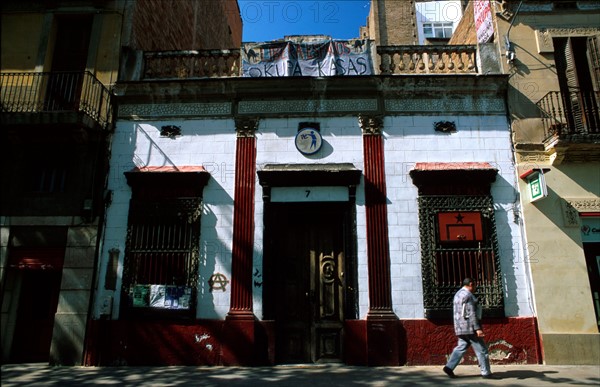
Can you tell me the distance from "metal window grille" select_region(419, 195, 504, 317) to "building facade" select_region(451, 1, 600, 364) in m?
0.75

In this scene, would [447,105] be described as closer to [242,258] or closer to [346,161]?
[346,161]

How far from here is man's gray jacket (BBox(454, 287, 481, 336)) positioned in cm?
707

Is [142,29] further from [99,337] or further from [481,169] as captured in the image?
[481,169]

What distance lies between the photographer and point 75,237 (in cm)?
915

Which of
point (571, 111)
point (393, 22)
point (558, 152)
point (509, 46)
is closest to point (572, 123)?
point (571, 111)

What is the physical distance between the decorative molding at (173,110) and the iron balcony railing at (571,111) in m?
7.20

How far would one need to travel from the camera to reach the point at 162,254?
9.02 meters

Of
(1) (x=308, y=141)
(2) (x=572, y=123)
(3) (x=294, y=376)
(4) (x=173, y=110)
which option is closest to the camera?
(3) (x=294, y=376)

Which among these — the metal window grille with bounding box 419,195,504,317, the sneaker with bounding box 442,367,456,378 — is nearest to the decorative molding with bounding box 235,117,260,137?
the metal window grille with bounding box 419,195,504,317

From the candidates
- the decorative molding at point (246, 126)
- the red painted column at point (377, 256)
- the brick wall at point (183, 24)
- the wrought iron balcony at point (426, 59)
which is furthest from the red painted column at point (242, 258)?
the brick wall at point (183, 24)

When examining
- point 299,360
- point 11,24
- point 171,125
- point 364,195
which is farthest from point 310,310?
point 11,24

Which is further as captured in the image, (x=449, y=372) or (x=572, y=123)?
(x=572, y=123)

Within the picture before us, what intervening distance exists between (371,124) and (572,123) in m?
4.43

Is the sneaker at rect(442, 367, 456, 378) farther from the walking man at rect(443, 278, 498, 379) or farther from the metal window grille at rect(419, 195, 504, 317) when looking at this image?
the metal window grille at rect(419, 195, 504, 317)
